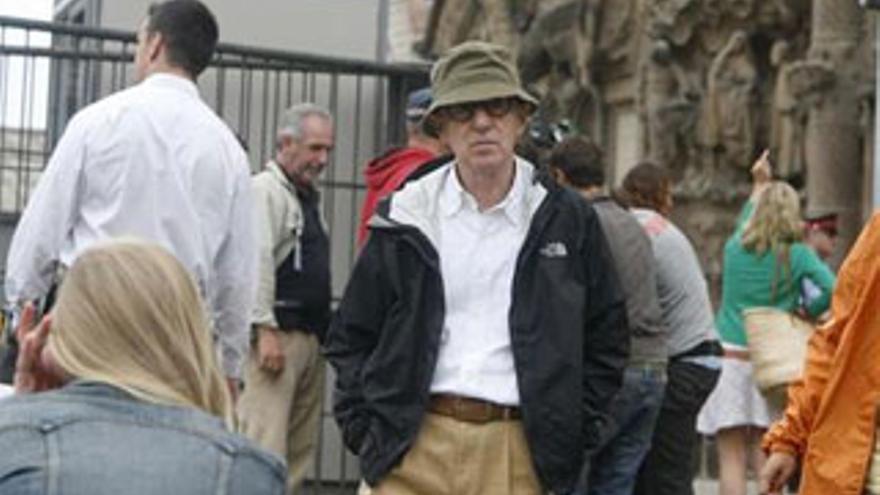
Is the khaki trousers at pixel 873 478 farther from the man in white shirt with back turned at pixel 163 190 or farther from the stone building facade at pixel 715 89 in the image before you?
the stone building facade at pixel 715 89

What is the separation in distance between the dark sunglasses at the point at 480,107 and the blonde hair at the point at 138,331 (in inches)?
110

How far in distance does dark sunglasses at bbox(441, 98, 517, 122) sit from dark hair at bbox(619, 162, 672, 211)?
374 cm

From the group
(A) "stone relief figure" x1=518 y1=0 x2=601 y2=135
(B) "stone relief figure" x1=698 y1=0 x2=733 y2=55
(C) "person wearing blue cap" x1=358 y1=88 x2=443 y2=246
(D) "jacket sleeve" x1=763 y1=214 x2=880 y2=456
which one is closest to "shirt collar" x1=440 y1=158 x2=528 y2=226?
(D) "jacket sleeve" x1=763 y1=214 x2=880 y2=456

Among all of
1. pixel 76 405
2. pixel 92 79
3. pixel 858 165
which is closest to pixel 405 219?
pixel 76 405

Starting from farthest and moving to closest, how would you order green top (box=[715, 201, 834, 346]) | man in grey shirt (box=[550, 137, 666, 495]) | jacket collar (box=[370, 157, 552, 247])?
green top (box=[715, 201, 834, 346]), man in grey shirt (box=[550, 137, 666, 495]), jacket collar (box=[370, 157, 552, 247])

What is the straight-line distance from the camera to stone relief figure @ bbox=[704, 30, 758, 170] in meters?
20.2

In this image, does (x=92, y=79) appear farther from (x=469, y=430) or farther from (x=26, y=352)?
(x=26, y=352)

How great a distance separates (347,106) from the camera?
13.5 m

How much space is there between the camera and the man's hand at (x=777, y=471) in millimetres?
7156

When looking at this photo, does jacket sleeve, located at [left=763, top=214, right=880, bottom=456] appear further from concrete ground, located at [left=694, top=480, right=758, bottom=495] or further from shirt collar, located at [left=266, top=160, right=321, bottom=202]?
concrete ground, located at [left=694, top=480, right=758, bottom=495]

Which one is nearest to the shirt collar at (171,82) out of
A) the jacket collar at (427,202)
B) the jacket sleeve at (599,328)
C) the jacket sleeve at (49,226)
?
the jacket sleeve at (49,226)

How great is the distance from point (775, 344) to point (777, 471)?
196 inches

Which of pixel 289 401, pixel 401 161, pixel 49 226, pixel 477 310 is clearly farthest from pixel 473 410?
pixel 289 401

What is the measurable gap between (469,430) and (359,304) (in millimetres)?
489
